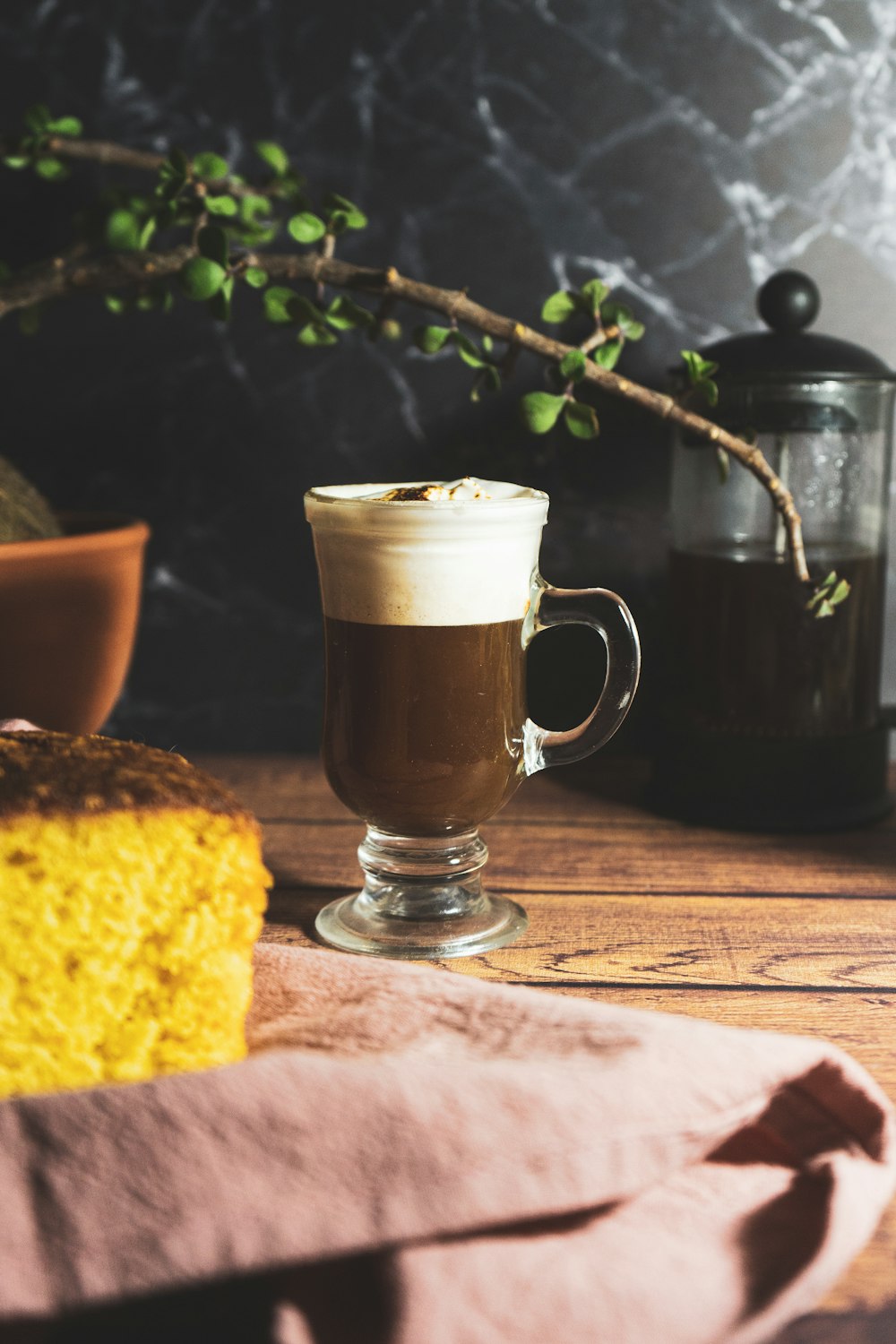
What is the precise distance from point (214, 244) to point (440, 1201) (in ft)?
2.68

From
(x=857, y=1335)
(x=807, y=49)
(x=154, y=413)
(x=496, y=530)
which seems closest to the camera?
(x=857, y=1335)

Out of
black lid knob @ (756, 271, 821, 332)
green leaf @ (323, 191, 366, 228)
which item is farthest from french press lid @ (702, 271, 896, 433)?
green leaf @ (323, 191, 366, 228)

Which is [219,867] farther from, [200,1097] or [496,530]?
[496,530]

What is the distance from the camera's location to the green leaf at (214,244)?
3.58 ft

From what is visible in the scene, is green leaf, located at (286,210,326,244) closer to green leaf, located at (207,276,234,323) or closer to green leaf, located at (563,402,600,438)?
green leaf, located at (207,276,234,323)

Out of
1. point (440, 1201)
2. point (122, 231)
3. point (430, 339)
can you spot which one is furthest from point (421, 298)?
point (440, 1201)

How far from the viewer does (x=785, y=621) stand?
47.4 inches

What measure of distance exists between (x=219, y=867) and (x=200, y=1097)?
16cm

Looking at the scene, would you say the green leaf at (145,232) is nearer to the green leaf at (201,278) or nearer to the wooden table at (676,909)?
the green leaf at (201,278)

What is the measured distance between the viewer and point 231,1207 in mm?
553

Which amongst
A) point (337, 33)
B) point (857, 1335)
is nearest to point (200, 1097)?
point (857, 1335)

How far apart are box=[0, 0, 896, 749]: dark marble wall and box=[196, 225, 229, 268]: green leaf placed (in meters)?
0.37

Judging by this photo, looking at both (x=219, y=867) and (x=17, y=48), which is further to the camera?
(x=17, y=48)

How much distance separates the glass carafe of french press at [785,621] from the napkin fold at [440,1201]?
1.93 ft
